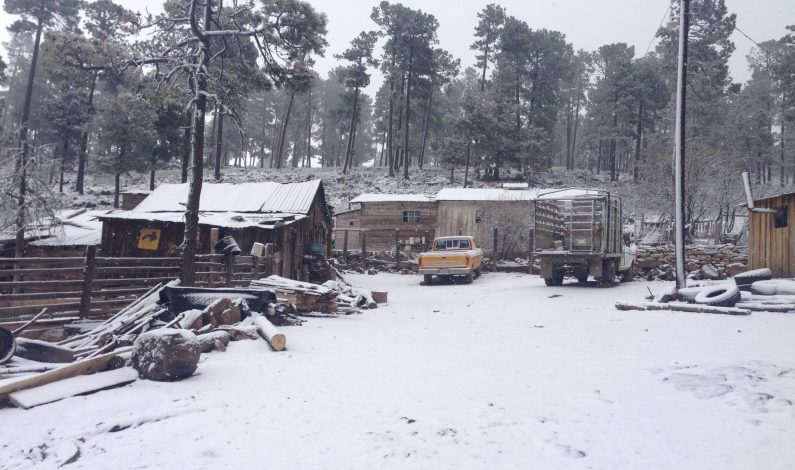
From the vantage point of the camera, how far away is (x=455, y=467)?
3383 millimetres

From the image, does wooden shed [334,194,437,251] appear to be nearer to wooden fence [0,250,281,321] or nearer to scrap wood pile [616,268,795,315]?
wooden fence [0,250,281,321]

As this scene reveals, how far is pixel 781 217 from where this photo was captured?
13781 millimetres

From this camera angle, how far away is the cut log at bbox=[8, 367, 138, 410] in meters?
4.48

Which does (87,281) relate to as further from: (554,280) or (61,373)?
(554,280)

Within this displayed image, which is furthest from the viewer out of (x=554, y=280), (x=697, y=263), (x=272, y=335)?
(x=697, y=263)

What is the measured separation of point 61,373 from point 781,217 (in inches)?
676

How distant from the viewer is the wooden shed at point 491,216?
1193 inches

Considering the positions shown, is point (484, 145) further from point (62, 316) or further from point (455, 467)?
point (455, 467)

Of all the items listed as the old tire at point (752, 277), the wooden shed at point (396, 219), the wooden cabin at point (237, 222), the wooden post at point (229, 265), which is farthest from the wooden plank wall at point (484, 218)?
the wooden post at point (229, 265)

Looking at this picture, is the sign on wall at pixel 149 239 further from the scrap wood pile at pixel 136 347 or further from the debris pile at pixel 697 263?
the debris pile at pixel 697 263

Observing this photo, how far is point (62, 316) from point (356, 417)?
6704 millimetres

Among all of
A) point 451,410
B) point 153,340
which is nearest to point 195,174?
point 153,340

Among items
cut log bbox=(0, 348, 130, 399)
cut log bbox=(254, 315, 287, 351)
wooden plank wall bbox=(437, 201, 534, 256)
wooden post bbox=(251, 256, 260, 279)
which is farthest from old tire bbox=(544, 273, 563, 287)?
cut log bbox=(0, 348, 130, 399)

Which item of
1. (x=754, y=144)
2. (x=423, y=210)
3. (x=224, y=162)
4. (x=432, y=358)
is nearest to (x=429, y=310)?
(x=432, y=358)
